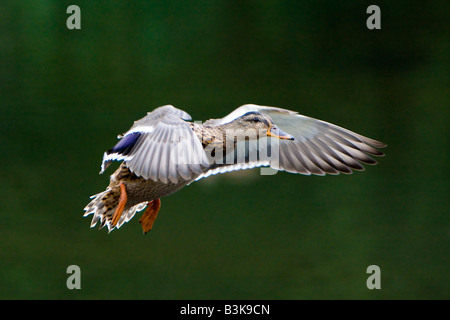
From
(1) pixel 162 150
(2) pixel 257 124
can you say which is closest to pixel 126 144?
(1) pixel 162 150

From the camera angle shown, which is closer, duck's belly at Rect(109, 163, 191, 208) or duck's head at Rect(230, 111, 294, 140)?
duck's belly at Rect(109, 163, 191, 208)

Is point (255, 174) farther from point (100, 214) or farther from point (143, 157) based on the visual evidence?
point (143, 157)

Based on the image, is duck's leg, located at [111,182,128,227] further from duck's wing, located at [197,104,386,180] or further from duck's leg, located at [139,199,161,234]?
duck's wing, located at [197,104,386,180]

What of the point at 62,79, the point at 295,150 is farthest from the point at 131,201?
the point at 62,79

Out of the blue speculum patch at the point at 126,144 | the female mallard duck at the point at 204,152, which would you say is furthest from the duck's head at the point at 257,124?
the blue speculum patch at the point at 126,144

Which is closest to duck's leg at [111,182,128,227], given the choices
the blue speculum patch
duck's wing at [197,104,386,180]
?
the blue speculum patch

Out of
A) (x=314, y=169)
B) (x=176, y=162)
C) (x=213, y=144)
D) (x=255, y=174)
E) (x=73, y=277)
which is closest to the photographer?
(x=176, y=162)

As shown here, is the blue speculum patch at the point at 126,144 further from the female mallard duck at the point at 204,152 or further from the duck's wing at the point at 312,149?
the duck's wing at the point at 312,149
